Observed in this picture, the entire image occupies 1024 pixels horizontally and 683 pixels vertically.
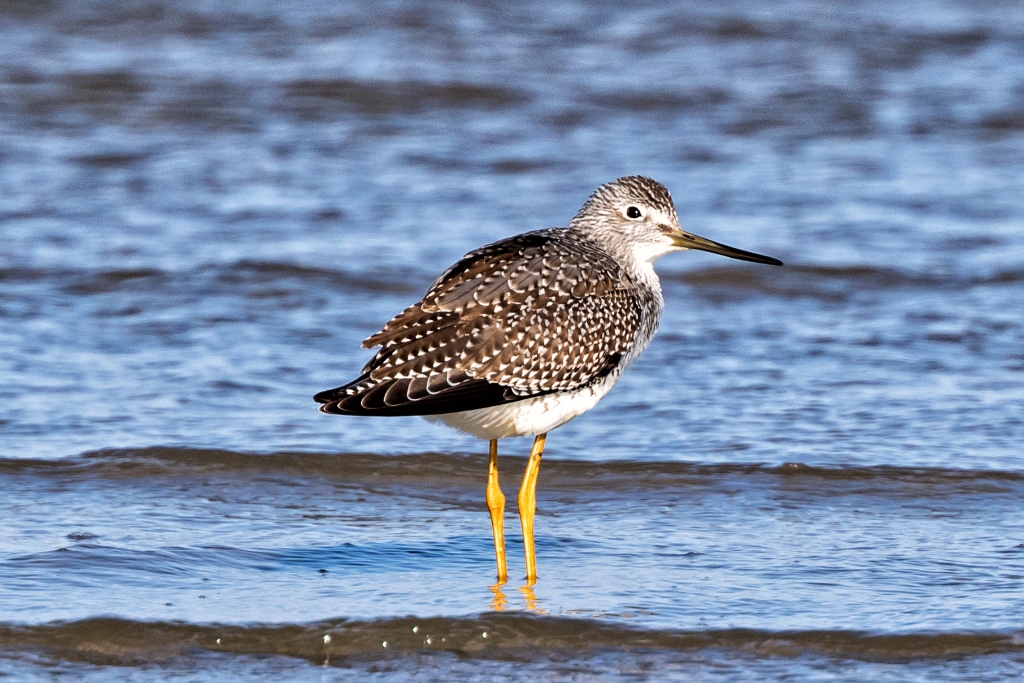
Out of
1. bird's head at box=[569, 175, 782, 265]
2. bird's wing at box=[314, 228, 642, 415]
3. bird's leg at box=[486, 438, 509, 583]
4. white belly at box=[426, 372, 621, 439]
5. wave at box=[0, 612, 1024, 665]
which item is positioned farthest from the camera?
bird's head at box=[569, 175, 782, 265]

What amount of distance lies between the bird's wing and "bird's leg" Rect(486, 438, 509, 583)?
0.59 metres

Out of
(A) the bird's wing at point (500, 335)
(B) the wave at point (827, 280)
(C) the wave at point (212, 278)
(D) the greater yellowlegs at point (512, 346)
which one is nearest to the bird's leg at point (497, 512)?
(D) the greater yellowlegs at point (512, 346)

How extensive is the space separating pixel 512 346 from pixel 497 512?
0.90m

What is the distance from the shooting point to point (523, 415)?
22.9 feet

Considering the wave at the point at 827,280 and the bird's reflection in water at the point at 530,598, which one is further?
the wave at the point at 827,280

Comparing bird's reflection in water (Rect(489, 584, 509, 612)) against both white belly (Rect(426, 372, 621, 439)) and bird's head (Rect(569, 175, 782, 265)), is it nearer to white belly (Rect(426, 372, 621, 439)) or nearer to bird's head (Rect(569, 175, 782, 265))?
white belly (Rect(426, 372, 621, 439))

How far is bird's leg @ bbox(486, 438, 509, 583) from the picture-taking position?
718 centimetres

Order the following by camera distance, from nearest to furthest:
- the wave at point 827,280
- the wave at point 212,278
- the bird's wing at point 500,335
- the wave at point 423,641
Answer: the wave at point 423,641 < the bird's wing at point 500,335 < the wave at point 212,278 < the wave at point 827,280

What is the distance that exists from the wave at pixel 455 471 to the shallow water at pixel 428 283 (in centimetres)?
2

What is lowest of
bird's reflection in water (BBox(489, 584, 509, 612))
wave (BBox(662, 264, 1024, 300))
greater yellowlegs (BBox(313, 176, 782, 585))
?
bird's reflection in water (BBox(489, 584, 509, 612))

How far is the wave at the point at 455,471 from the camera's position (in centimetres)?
831

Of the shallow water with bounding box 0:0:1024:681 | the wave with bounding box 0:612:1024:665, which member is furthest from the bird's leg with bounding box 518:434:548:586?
the wave with bounding box 0:612:1024:665

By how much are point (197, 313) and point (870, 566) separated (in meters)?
5.76

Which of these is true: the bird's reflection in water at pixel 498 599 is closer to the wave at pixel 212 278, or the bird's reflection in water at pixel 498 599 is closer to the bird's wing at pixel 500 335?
the bird's wing at pixel 500 335
